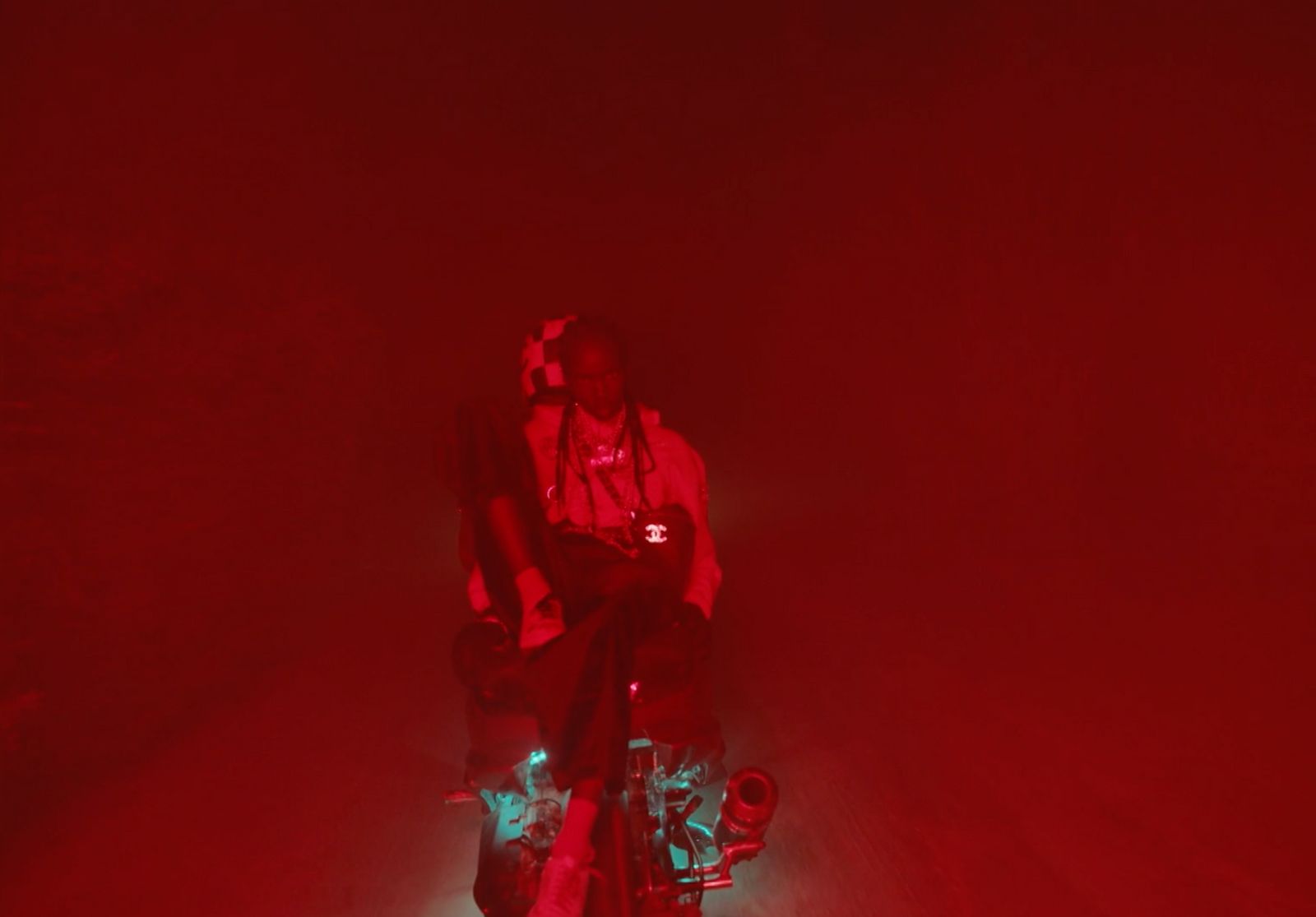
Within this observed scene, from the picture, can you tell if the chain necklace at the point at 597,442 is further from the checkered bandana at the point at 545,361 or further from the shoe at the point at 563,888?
the shoe at the point at 563,888

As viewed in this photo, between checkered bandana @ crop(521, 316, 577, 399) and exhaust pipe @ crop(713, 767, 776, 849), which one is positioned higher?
checkered bandana @ crop(521, 316, 577, 399)

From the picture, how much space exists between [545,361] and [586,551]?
0.62 m

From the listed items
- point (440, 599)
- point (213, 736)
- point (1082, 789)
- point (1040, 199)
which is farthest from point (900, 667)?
point (213, 736)

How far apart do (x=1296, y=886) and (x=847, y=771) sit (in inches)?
50.2

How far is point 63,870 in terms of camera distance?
8.93 ft

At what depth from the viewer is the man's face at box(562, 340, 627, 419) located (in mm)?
2580

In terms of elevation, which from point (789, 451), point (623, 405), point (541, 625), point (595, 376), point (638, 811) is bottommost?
point (638, 811)

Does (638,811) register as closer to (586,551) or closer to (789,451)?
(586,551)

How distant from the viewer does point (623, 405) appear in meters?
2.78

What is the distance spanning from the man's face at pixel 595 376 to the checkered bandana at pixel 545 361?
6 cm

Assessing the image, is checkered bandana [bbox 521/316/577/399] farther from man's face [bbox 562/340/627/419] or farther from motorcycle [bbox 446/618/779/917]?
motorcycle [bbox 446/618/779/917]

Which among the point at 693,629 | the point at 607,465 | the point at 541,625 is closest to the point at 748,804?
the point at 693,629

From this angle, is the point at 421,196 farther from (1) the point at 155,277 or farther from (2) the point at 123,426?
(2) the point at 123,426

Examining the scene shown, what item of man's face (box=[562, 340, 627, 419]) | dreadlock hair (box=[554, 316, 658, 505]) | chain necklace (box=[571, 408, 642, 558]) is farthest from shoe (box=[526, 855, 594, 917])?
man's face (box=[562, 340, 627, 419])
